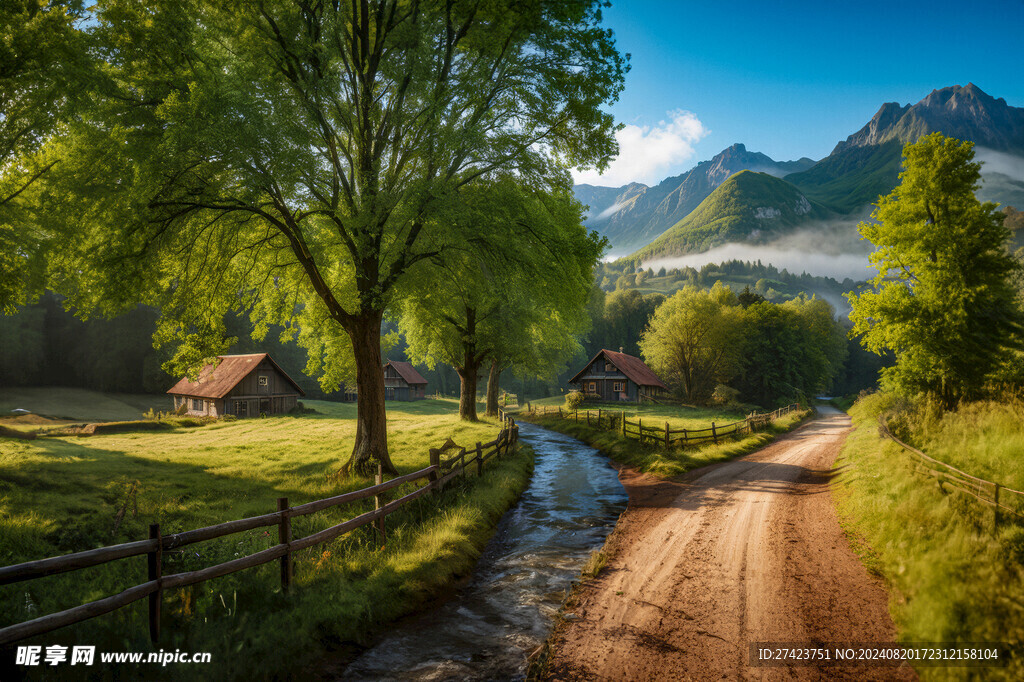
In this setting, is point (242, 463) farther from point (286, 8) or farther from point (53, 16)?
point (286, 8)

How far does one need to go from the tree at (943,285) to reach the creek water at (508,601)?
553 inches

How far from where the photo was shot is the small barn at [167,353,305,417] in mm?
40875

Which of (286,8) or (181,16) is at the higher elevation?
(286,8)

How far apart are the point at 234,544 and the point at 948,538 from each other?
12.6 m

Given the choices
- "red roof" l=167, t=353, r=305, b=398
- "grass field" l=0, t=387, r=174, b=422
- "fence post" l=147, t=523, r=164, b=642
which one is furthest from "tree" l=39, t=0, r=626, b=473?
"grass field" l=0, t=387, r=174, b=422

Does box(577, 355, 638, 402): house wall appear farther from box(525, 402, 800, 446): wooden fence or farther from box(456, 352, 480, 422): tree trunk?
box(456, 352, 480, 422): tree trunk

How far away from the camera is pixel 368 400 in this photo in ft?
48.1

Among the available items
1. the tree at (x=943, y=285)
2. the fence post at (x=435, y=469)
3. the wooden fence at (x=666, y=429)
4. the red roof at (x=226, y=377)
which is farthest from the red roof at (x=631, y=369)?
the fence post at (x=435, y=469)

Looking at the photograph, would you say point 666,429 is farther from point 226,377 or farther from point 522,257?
point 226,377

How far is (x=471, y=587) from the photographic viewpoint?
8867 millimetres

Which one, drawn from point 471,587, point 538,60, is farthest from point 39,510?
point 538,60

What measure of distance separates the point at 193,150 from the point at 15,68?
6057 mm

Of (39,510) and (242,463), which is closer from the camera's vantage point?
(39,510)

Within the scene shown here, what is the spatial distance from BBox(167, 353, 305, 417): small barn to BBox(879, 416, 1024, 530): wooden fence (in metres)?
44.8
